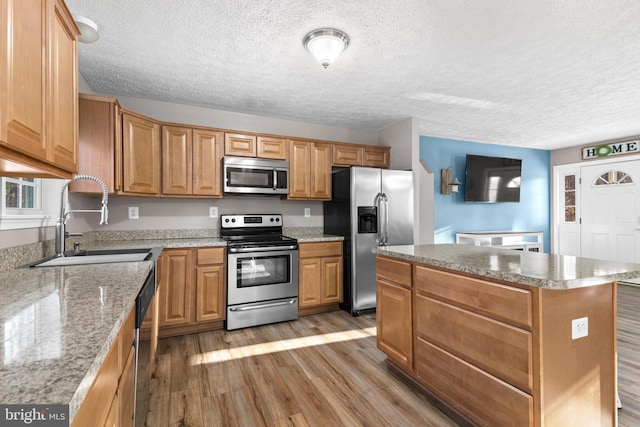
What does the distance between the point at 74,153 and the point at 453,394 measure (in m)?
2.36

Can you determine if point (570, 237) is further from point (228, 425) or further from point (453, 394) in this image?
point (228, 425)

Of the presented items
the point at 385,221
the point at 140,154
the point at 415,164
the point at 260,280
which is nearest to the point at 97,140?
the point at 140,154

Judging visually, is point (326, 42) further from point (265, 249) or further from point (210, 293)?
point (210, 293)

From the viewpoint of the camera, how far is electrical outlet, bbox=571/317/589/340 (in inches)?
56.9

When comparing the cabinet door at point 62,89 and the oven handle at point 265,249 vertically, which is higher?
the cabinet door at point 62,89

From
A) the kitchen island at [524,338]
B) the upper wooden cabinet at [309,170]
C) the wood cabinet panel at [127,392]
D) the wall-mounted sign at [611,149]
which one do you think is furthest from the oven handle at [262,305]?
the wall-mounted sign at [611,149]

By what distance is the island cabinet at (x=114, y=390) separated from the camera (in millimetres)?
665

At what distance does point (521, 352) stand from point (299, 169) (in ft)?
9.59

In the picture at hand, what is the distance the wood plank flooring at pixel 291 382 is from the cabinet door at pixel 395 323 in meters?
0.17

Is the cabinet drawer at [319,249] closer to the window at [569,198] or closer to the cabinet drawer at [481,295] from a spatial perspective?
the cabinet drawer at [481,295]

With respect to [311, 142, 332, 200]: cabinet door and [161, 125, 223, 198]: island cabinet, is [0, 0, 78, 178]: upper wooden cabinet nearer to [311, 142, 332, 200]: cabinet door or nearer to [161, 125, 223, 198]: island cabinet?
[161, 125, 223, 198]: island cabinet

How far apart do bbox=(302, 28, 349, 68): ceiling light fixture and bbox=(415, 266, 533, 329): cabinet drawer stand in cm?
162

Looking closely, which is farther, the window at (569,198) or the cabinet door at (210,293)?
the window at (569,198)

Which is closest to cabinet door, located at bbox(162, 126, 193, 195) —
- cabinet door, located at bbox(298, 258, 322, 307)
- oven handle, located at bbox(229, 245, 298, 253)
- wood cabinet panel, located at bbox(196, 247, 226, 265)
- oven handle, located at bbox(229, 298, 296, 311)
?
wood cabinet panel, located at bbox(196, 247, 226, 265)
